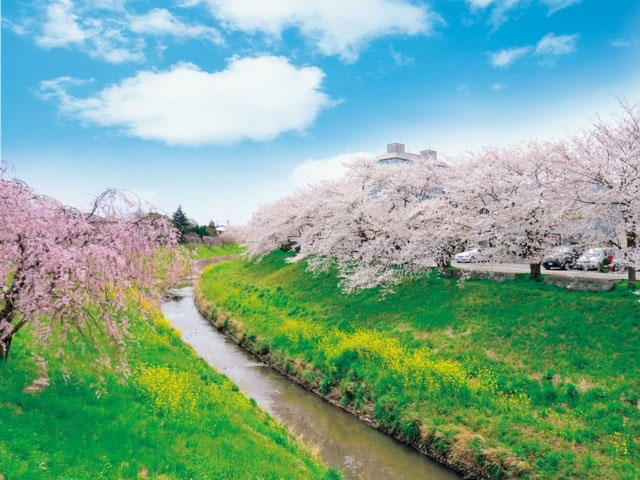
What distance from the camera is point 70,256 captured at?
31.8ft

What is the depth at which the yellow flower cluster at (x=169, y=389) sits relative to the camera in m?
13.4

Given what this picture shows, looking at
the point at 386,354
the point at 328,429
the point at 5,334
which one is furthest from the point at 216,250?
the point at 5,334

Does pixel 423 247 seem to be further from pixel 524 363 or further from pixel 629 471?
pixel 629 471

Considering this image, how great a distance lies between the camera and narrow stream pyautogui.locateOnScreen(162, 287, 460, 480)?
48.2ft

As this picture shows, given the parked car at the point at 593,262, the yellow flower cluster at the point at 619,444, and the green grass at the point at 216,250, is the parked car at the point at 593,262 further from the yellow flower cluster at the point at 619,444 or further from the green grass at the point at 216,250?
the green grass at the point at 216,250

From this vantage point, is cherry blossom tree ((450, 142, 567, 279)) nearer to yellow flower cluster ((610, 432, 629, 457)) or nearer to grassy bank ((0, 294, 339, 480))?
yellow flower cluster ((610, 432, 629, 457))

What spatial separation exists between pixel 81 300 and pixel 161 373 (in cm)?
602

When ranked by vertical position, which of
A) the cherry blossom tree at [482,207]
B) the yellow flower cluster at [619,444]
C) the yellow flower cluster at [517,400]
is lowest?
the yellow flower cluster at [619,444]

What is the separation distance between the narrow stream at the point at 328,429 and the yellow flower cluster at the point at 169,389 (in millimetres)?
4331

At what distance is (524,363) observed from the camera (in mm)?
17969

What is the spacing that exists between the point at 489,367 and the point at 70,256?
1546cm

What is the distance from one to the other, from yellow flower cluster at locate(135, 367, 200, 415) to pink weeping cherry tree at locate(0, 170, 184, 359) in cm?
325

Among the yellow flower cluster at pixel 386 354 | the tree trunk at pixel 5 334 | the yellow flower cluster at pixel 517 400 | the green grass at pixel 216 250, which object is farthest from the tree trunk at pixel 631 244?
the green grass at pixel 216 250

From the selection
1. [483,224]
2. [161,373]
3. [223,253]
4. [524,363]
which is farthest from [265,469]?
[223,253]
